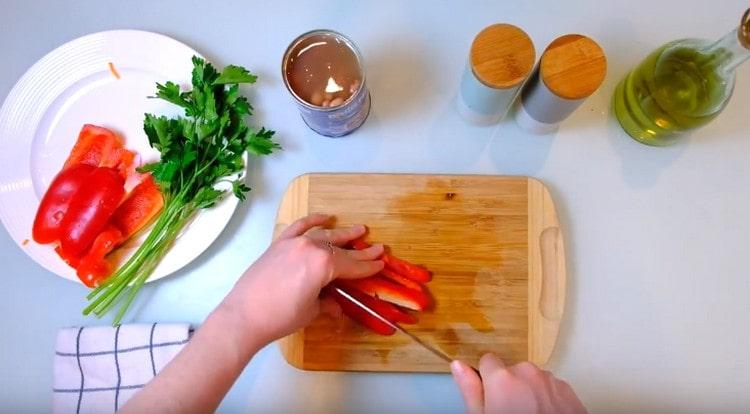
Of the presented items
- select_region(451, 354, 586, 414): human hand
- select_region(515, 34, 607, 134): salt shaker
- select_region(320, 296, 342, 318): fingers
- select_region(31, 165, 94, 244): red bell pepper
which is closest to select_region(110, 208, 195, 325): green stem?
select_region(31, 165, 94, 244): red bell pepper

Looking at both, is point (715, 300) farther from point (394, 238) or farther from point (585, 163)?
point (394, 238)

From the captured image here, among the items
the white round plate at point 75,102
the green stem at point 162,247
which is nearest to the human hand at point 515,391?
the green stem at point 162,247

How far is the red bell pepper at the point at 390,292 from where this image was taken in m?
0.91

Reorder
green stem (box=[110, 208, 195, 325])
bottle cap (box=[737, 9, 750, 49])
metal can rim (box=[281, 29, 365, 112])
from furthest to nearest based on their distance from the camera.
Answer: green stem (box=[110, 208, 195, 325]) < metal can rim (box=[281, 29, 365, 112]) < bottle cap (box=[737, 9, 750, 49])

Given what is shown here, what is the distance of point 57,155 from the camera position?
999 mm

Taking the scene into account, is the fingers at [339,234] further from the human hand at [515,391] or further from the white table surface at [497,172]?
the human hand at [515,391]

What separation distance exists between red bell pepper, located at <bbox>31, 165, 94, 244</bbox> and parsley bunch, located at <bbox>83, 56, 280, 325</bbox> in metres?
0.11

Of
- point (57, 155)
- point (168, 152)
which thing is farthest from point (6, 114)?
point (168, 152)

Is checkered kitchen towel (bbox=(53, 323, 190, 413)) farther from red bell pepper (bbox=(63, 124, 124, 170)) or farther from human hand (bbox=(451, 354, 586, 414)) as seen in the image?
human hand (bbox=(451, 354, 586, 414))

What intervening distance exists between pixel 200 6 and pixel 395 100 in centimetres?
40

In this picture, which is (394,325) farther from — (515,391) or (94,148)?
(94,148)

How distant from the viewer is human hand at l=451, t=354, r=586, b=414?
30.2 inches

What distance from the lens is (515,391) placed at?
0.77 meters

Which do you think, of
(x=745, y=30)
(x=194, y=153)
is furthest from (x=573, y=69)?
(x=194, y=153)
